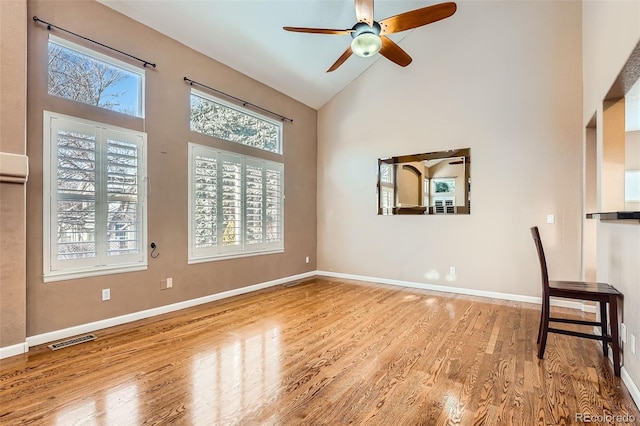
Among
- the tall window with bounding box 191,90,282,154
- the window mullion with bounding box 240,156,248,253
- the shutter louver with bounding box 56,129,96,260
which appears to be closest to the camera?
the shutter louver with bounding box 56,129,96,260

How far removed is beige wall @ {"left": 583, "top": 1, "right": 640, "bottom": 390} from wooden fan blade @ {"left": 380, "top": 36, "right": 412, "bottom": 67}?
177cm

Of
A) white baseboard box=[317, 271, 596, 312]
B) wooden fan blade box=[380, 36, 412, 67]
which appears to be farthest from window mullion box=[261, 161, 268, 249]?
wooden fan blade box=[380, 36, 412, 67]

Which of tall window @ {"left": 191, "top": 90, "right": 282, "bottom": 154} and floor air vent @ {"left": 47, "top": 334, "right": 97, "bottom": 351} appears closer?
floor air vent @ {"left": 47, "top": 334, "right": 97, "bottom": 351}

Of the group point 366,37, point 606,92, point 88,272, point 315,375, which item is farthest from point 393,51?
Answer: point 88,272

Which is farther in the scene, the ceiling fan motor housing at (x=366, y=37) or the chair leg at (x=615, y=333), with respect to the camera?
the ceiling fan motor housing at (x=366, y=37)

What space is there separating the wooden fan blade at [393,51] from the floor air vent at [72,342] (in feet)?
13.5

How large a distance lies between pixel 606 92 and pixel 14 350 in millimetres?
5542

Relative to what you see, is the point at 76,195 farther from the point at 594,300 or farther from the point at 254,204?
the point at 594,300

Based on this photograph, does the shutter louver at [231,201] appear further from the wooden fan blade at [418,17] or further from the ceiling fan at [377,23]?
the wooden fan blade at [418,17]

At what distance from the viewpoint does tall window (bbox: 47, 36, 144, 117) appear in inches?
122

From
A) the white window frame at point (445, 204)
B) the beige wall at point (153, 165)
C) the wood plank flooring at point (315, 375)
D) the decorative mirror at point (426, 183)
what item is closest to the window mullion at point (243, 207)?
the beige wall at point (153, 165)

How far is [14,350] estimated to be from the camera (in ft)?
8.87

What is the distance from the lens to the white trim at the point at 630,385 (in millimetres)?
2000

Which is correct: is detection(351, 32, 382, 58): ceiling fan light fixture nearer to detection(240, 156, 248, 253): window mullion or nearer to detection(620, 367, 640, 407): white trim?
detection(240, 156, 248, 253): window mullion
